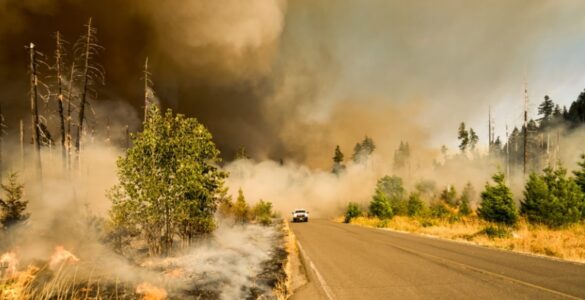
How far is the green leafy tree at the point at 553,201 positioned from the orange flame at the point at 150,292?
74.4ft

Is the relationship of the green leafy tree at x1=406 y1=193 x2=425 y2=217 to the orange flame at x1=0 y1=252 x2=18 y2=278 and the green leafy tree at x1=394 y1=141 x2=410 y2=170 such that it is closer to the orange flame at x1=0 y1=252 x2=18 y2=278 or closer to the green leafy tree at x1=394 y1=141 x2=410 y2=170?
the orange flame at x1=0 y1=252 x2=18 y2=278

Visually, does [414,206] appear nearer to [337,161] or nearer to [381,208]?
[381,208]

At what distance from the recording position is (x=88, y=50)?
23141 millimetres

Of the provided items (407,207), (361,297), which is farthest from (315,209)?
(361,297)

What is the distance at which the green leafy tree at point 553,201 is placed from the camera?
67.7 ft

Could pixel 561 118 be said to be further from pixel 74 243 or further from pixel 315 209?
pixel 74 243

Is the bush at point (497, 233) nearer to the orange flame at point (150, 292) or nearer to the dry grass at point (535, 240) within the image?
the dry grass at point (535, 240)

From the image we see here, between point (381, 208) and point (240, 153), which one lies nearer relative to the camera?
point (381, 208)

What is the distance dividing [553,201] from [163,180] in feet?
74.6

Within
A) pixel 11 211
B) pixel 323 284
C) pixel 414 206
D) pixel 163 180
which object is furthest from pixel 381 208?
pixel 11 211

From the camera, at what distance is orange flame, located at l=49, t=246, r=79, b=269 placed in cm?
1321

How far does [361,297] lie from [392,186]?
165ft

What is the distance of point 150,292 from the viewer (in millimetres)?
9078

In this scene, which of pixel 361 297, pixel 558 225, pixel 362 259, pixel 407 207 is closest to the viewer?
pixel 361 297
